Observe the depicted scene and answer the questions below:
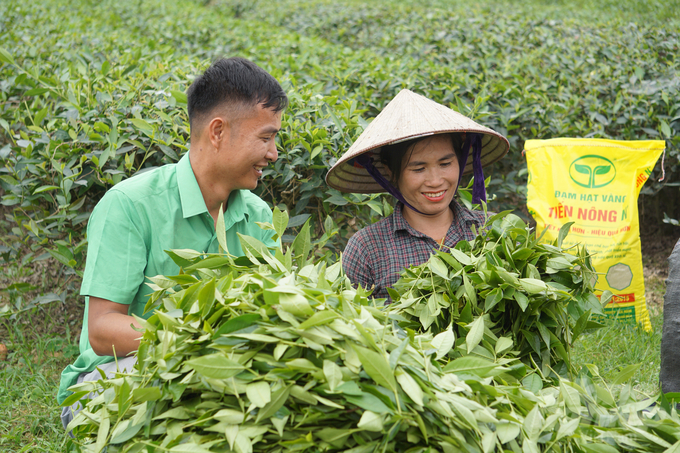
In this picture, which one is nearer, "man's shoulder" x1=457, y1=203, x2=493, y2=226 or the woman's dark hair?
the woman's dark hair

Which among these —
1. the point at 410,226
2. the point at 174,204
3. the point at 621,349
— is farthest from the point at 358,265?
the point at 621,349

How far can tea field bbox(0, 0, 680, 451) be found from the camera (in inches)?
99.0

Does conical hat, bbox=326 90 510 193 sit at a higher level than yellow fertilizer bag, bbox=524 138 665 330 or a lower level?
higher

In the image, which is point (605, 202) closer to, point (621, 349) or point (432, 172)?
point (621, 349)

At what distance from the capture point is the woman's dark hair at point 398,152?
2068 mm

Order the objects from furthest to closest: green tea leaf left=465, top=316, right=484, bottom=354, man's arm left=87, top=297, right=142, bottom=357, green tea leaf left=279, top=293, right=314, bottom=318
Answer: man's arm left=87, top=297, right=142, bottom=357, green tea leaf left=465, top=316, right=484, bottom=354, green tea leaf left=279, top=293, right=314, bottom=318

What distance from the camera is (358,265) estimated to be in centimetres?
212

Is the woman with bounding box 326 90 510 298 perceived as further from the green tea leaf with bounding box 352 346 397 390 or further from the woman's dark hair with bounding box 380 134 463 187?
the green tea leaf with bounding box 352 346 397 390

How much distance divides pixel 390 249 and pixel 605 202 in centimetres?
154

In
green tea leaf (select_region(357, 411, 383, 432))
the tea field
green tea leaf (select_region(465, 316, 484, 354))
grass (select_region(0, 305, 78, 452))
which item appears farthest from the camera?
the tea field

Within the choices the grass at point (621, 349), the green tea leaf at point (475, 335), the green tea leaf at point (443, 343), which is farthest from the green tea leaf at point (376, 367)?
the grass at point (621, 349)

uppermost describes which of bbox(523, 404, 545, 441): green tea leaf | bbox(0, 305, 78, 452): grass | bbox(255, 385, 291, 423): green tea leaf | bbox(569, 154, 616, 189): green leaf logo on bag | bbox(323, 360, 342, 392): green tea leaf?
bbox(569, 154, 616, 189): green leaf logo on bag

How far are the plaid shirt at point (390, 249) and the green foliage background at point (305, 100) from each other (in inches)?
10.0

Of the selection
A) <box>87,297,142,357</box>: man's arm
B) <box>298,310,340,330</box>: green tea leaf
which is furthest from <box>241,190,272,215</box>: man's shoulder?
<box>298,310,340,330</box>: green tea leaf
